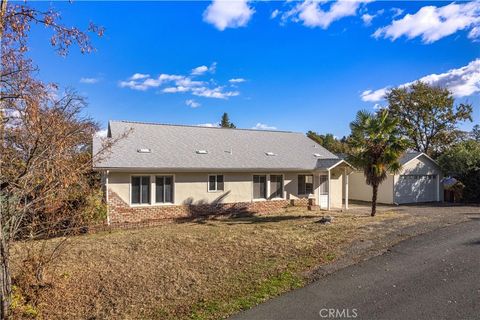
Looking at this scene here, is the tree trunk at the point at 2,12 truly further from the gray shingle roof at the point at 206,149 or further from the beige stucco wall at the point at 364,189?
the beige stucco wall at the point at 364,189

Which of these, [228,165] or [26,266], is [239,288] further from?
[228,165]

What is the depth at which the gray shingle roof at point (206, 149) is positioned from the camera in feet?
55.8

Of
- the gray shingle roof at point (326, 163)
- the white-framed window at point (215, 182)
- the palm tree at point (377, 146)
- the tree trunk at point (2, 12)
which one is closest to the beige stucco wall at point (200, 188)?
the white-framed window at point (215, 182)

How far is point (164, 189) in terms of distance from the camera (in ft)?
56.7

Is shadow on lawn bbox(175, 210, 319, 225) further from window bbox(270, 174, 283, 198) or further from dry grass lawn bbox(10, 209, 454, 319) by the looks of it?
window bbox(270, 174, 283, 198)

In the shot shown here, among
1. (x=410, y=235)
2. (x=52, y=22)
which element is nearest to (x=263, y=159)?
(x=410, y=235)

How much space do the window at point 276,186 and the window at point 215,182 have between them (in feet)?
10.8

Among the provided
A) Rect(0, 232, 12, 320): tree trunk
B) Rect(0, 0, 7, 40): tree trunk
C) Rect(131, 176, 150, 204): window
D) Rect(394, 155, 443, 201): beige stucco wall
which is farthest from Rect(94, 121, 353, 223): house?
Rect(0, 0, 7, 40): tree trunk

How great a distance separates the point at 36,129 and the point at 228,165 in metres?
13.0

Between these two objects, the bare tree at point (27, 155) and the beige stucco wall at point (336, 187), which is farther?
the beige stucco wall at point (336, 187)

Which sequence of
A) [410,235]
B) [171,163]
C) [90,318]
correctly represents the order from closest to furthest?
[90,318], [410,235], [171,163]

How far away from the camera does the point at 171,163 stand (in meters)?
17.3

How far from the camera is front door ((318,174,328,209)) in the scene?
71.6 ft

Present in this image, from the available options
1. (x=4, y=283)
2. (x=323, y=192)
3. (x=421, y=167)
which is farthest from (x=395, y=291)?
(x=421, y=167)
